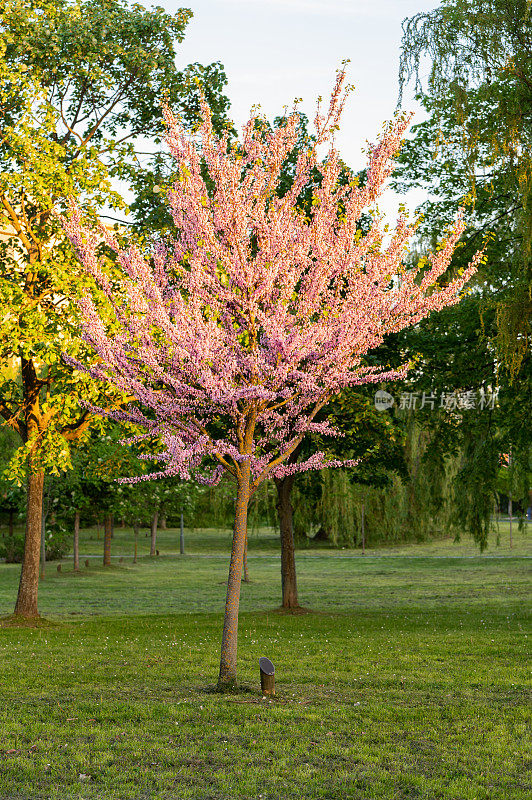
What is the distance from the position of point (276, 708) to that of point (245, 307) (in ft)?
16.8

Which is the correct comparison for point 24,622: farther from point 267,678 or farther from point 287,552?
point 267,678

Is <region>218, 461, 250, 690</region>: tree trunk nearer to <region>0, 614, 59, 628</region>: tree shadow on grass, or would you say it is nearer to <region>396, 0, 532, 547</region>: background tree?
<region>396, 0, 532, 547</region>: background tree

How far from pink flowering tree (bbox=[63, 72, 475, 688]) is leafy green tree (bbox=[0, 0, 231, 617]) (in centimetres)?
516

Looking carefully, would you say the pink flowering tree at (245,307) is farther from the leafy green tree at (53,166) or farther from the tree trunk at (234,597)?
the leafy green tree at (53,166)

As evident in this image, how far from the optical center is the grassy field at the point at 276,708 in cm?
702

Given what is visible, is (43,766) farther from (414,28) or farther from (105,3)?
(105,3)

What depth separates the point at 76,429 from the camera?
1948 centimetres

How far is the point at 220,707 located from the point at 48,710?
6.76 ft

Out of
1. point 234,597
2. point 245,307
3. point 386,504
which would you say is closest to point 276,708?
point 234,597

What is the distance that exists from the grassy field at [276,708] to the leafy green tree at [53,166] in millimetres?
4759

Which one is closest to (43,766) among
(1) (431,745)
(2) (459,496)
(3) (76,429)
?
(1) (431,745)

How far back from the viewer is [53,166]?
57.4 feet

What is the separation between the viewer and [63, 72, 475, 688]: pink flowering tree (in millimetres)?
10680

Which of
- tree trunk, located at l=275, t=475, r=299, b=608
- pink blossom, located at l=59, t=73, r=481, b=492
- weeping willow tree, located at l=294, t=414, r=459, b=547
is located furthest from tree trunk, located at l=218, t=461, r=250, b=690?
weeping willow tree, located at l=294, t=414, r=459, b=547
